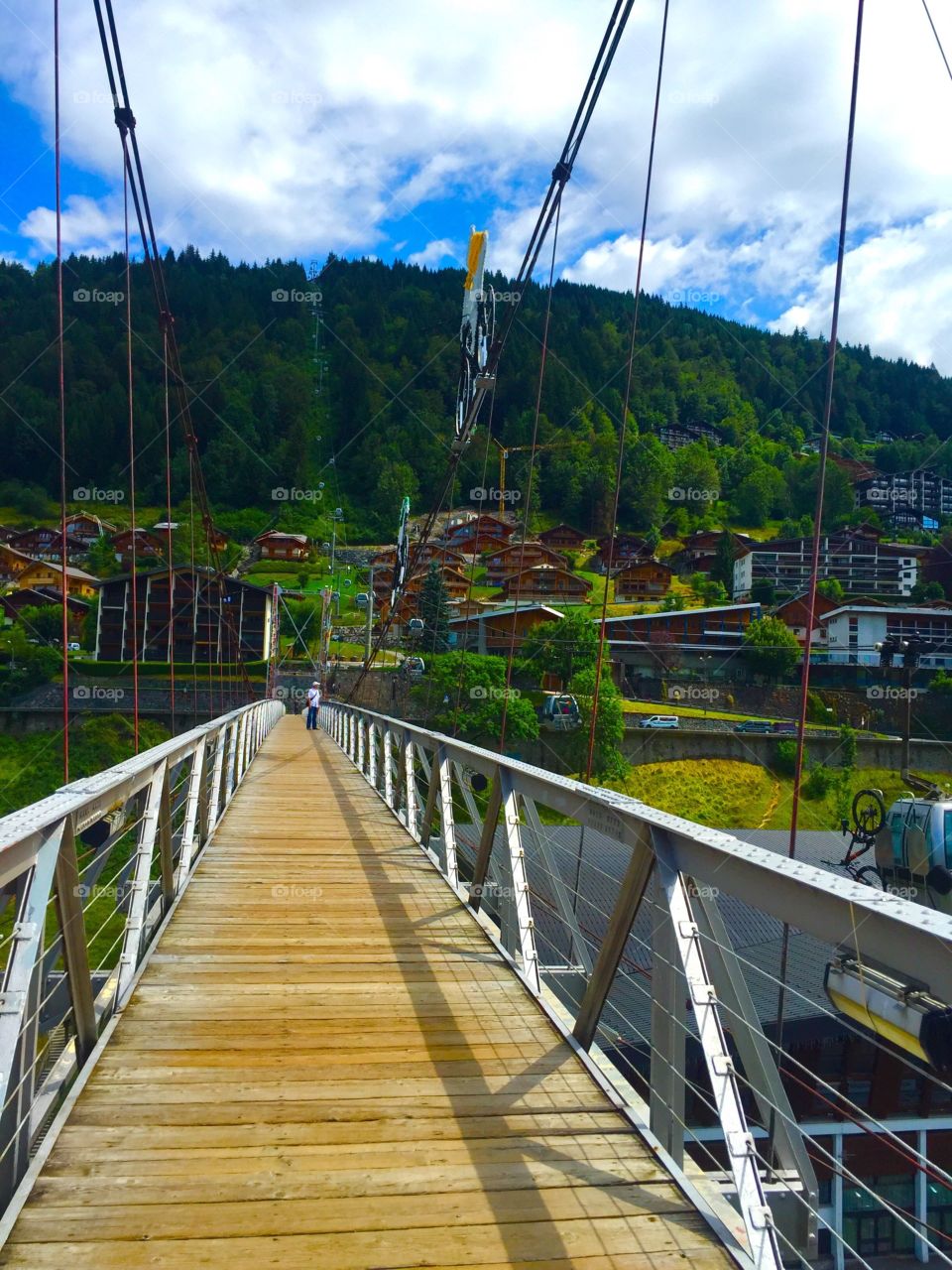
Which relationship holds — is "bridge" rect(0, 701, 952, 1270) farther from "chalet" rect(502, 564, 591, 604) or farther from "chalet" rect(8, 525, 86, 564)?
"chalet" rect(8, 525, 86, 564)

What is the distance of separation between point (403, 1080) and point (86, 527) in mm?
87891

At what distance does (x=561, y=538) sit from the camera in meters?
79.7

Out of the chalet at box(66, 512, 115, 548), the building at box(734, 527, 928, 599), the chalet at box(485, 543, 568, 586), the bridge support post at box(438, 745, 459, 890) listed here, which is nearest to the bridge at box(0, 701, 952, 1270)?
the bridge support post at box(438, 745, 459, 890)

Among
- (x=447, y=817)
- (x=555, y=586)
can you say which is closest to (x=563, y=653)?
(x=555, y=586)

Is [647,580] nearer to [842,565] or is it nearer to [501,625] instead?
[842,565]

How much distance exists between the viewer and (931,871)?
368 inches

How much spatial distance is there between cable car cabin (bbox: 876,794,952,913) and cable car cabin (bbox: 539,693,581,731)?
1922 cm

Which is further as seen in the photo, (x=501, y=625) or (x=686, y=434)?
(x=686, y=434)

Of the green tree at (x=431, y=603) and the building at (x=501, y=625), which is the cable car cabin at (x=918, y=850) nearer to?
the green tree at (x=431, y=603)

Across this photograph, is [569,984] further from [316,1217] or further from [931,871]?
[931,871]

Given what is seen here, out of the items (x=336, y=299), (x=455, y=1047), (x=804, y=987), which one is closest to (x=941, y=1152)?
(x=804, y=987)

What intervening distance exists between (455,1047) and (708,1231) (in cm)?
102

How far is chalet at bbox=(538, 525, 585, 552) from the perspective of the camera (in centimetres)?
7856

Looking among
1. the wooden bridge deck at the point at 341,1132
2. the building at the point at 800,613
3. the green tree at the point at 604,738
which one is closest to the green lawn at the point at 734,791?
the green tree at the point at 604,738
